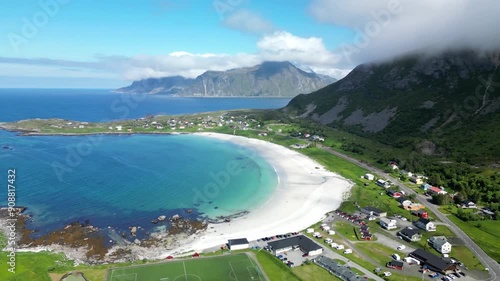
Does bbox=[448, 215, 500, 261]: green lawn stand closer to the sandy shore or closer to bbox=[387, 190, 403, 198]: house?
bbox=[387, 190, 403, 198]: house

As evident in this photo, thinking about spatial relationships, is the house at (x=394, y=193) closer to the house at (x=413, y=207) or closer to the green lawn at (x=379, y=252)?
the house at (x=413, y=207)

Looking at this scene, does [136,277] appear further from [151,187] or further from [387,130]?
[387,130]

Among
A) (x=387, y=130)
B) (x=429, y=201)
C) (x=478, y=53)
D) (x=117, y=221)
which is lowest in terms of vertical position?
(x=117, y=221)

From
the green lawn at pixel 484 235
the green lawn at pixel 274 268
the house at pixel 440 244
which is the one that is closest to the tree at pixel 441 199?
the green lawn at pixel 484 235

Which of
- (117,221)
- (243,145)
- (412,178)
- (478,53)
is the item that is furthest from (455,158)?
(117,221)

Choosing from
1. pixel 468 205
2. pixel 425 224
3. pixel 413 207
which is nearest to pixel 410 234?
pixel 425 224
